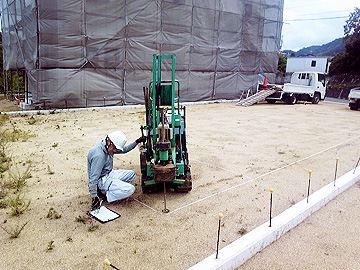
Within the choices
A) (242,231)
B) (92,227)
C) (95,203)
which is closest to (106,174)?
(95,203)

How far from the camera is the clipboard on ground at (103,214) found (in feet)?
13.5

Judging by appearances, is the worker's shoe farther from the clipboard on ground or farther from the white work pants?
the clipboard on ground

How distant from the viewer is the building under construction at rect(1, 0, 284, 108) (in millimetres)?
13727

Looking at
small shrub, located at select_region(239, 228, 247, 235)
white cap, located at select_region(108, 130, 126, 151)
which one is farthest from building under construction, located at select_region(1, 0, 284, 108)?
small shrub, located at select_region(239, 228, 247, 235)

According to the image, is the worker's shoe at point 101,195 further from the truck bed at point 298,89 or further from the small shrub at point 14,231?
the truck bed at point 298,89

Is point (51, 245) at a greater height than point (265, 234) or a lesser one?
lesser

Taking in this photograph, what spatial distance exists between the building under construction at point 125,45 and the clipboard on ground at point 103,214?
11023mm

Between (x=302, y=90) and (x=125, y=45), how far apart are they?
1207 centimetres

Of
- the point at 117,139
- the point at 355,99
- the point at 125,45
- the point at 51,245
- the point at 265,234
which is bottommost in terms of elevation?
the point at 51,245

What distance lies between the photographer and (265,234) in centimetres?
373

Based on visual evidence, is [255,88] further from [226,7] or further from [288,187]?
[288,187]

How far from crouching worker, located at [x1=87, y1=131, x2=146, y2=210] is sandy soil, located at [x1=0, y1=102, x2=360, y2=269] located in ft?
0.88

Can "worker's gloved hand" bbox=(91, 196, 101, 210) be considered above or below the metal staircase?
below

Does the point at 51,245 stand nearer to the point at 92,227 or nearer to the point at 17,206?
the point at 92,227
